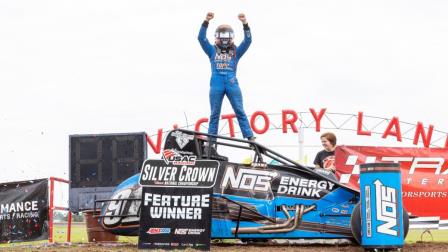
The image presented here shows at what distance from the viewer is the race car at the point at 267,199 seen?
10.0 metres

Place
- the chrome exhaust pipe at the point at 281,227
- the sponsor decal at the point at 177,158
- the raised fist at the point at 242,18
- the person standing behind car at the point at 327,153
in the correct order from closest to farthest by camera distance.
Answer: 1. the sponsor decal at the point at 177,158
2. the chrome exhaust pipe at the point at 281,227
3. the raised fist at the point at 242,18
4. the person standing behind car at the point at 327,153

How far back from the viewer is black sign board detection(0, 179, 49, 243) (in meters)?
13.3

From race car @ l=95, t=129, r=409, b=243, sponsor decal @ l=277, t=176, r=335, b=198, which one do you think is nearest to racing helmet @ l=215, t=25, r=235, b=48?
race car @ l=95, t=129, r=409, b=243

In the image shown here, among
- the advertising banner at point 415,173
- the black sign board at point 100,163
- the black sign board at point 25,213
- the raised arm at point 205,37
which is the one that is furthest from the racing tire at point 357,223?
the black sign board at point 25,213

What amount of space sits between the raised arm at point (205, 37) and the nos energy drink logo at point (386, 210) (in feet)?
11.8

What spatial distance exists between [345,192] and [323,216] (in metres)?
0.47

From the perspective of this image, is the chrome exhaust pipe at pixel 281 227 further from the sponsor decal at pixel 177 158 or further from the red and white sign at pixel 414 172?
the red and white sign at pixel 414 172

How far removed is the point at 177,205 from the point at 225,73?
248cm

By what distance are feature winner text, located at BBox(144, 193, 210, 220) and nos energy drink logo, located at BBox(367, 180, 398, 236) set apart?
2.24 m

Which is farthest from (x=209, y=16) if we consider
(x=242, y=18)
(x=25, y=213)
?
(x=25, y=213)

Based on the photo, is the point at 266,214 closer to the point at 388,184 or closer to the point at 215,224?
the point at 215,224

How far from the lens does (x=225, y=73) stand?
435 inches

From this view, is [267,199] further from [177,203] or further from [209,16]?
[209,16]

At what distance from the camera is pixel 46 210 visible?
13453 millimetres
